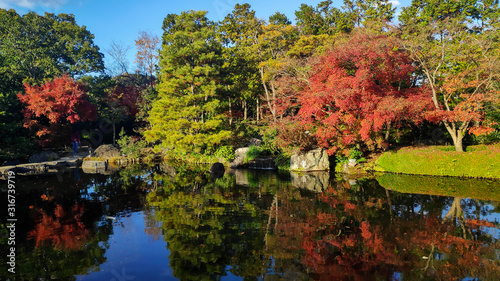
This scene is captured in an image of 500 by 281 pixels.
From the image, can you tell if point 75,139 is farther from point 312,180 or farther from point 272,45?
point 312,180

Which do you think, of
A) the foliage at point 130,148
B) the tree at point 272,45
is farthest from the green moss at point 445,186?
the foliage at point 130,148

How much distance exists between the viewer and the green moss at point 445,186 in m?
10.6

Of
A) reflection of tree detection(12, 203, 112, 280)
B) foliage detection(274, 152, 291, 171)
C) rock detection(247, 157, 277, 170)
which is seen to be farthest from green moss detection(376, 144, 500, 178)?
reflection of tree detection(12, 203, 112, 280)

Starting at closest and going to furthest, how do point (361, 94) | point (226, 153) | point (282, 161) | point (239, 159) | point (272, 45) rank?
point (361, 94)
point (282, 161)
point (239, 159)
point (226, 153)
point (272, 45)

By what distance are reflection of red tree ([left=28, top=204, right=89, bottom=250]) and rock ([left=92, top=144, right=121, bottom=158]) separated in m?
14.4

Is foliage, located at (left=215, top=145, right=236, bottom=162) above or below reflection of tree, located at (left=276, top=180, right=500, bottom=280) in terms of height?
above

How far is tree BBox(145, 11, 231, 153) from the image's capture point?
20422 millimetres

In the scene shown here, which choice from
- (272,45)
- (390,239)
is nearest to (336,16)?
(272,45)

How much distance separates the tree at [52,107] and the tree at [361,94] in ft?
56.8

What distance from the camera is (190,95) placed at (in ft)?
67.3

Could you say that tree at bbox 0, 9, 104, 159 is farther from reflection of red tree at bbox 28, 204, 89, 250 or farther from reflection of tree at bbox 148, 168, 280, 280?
reflection of tree at bbox 148, 168, 280, 280

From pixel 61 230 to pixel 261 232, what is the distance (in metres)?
5.38

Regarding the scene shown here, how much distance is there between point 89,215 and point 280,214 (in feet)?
19.6

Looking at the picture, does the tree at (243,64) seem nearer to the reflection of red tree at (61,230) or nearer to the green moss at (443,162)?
the green moss at (443,162)
